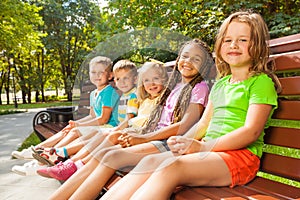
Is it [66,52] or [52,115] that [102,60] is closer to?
[52,115]

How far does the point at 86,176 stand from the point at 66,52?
65.2 feet

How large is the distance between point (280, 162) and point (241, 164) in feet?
0.88

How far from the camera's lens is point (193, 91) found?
201 centimetres

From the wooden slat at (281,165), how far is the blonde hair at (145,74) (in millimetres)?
671

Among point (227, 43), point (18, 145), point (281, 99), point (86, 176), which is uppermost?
point (227, 43)

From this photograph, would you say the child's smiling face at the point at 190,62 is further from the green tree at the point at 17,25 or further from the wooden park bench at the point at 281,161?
the green tree at the point at 17,25

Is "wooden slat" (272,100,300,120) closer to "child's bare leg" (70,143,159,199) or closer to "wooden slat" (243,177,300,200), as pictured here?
"wooden slat" (243,177,300,200)

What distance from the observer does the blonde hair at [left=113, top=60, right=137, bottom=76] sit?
5.08 ft

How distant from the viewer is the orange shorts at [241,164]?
160 centimetres

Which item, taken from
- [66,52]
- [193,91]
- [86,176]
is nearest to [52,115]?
[86,176]

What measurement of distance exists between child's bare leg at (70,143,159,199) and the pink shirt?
0.62 feet

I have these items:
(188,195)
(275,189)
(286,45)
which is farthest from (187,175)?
(286,45)

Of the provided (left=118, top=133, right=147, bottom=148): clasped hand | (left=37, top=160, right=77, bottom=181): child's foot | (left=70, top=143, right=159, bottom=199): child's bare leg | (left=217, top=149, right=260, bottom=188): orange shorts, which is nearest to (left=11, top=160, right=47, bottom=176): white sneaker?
(left=37, top=160, right=77, bottom=181): child's foot

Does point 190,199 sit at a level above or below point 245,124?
below
